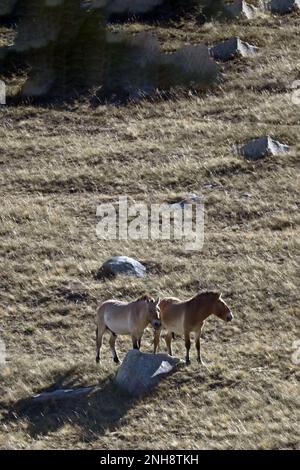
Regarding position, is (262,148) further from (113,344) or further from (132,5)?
(132,5)

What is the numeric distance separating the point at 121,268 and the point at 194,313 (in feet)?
17.4

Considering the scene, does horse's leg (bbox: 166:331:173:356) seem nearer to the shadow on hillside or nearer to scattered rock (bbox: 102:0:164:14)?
the shadow on hillside

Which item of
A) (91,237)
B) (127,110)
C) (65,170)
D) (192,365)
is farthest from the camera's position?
(127,110)

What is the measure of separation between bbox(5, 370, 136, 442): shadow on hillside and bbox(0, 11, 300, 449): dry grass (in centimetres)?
3

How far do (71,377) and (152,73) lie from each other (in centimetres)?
2238

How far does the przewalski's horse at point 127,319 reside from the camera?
2075 centimetres

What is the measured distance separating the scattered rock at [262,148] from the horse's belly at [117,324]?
13.9 metres

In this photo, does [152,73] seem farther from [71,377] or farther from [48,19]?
[71,377]

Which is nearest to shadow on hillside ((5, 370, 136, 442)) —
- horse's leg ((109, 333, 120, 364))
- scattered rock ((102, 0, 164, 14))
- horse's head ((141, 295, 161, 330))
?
horse's leg ((109, 333, 120, 364))

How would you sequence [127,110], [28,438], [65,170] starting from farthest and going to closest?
[127,110]
[65,170]
[28,438]

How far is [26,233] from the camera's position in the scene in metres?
29.4

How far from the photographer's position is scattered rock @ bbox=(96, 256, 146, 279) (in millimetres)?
26062

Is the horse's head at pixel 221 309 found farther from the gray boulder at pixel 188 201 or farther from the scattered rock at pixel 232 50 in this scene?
the scattered rock at pixel 232 50

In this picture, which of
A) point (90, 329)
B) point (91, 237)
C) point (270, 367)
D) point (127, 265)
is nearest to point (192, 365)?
point (270, 367)
